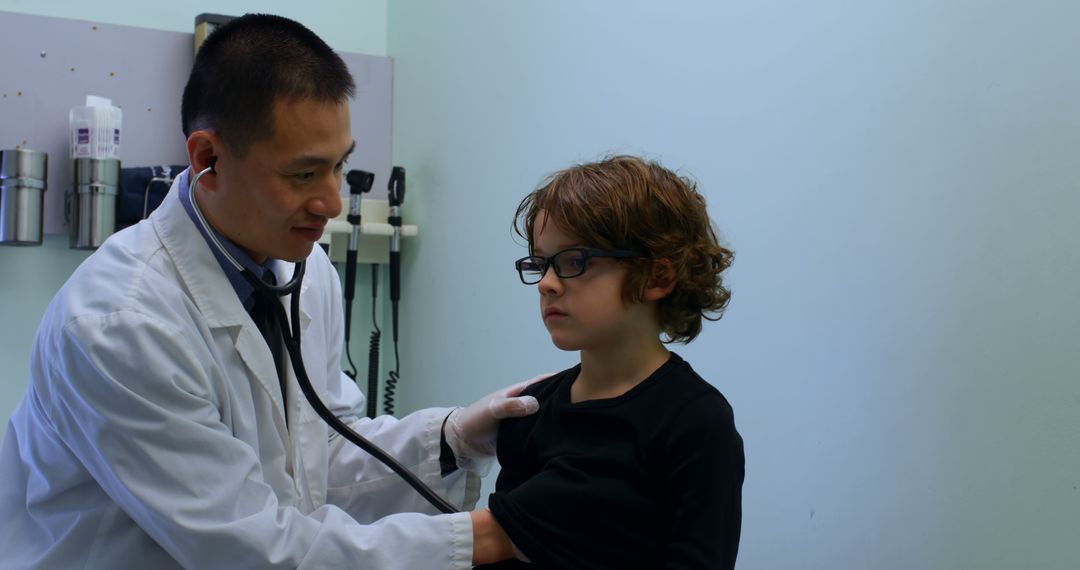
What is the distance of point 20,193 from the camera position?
2430 mm

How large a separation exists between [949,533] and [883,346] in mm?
251

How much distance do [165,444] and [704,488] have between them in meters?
0.59

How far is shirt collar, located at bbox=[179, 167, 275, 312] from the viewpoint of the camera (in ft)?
4.24

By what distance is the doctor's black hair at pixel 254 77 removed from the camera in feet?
4.01

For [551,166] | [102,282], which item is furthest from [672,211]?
[551,166]

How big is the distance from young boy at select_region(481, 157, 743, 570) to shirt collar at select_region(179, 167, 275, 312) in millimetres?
373

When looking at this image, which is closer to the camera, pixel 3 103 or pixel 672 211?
pixel 672 211

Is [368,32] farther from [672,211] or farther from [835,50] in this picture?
[672,211]

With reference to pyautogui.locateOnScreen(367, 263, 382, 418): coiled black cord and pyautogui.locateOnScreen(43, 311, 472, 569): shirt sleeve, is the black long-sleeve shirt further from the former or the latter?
pyautogui.locateOnScreen(367, 263, 382, 418): coiled black cord

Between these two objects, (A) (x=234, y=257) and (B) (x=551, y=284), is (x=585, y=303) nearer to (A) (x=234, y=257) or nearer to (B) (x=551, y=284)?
(B) (x=551, y=284)

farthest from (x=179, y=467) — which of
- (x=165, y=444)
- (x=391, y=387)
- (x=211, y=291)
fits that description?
(x=391, y=387)

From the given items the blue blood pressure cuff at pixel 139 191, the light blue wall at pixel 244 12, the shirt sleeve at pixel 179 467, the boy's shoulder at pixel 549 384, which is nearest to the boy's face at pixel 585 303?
the boy's shoulder at pixel 549 384

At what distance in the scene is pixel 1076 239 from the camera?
1.11m

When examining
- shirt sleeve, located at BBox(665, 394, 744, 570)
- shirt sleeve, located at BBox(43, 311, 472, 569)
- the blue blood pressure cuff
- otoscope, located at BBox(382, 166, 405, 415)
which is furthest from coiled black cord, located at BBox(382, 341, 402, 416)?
shirt sleeve, located at BBox(665, 394, 744, 570)
